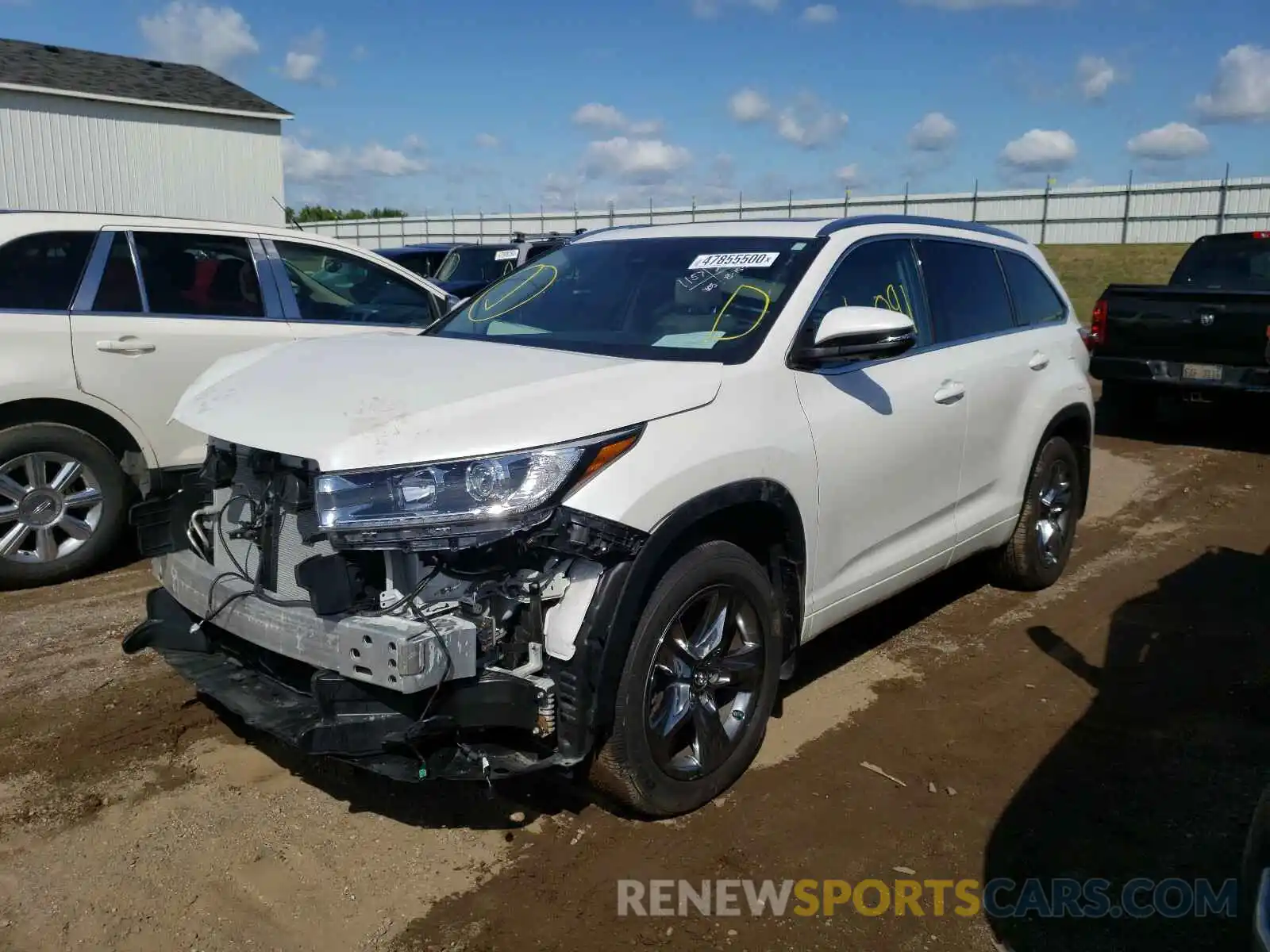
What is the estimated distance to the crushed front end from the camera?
9.13 ft

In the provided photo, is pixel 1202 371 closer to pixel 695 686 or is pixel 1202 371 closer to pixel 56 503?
pixel 695 686

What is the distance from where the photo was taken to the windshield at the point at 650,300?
3727 mm

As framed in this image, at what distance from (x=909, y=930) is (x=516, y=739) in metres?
1.20

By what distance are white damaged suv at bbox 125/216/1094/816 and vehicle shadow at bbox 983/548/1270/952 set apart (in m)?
0.88

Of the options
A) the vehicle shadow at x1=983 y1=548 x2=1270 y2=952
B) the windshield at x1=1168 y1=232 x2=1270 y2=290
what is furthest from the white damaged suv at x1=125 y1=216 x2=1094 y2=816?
the windshield at x1=1168 y1=232 x2=1270 y2=290

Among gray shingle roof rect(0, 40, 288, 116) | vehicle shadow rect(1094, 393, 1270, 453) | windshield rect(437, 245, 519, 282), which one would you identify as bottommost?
vehicle shadow rect(1094, 393, 1270, 453)

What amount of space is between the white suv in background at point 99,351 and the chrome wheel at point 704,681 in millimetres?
2888

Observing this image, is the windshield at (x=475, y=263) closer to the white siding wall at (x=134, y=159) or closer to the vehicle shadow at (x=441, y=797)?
the vehicle shadow at (x=441, y=797)

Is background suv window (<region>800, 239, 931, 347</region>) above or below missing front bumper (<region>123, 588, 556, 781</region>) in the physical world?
above

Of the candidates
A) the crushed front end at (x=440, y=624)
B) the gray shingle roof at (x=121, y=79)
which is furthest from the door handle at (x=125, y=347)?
the gray shingle roof at (x=121, y=79)

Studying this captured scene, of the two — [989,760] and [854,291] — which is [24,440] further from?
[989,760]

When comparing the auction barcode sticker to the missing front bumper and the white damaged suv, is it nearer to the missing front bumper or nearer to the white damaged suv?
the white damaged suv

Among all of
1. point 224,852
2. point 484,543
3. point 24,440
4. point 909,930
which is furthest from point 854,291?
point 24,440

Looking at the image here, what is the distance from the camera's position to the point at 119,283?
18.8 ft
